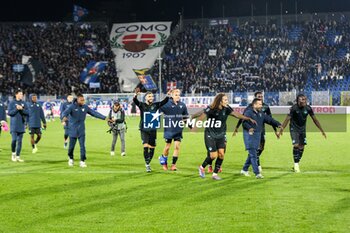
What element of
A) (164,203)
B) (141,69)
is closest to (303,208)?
(164,203)

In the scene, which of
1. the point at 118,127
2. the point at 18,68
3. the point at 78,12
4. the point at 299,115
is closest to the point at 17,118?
the point at 118,127

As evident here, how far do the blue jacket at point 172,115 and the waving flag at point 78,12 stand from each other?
59.7m

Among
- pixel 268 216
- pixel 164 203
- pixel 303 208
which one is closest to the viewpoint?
pixel 268 216

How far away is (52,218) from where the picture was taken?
967cm

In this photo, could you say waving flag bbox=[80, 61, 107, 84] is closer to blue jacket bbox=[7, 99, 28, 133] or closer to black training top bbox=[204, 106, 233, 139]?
blue jacket bbox=[7, 99, 28, 133]

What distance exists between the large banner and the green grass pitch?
51.5 m

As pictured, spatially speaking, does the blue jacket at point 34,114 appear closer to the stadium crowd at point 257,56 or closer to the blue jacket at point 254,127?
the blue jacket at point 254,127

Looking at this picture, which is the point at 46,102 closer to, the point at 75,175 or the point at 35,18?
the point at 35,18

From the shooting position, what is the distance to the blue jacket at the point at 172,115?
16.2m

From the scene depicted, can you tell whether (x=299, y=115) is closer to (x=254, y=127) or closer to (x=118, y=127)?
(x=254, y=127)

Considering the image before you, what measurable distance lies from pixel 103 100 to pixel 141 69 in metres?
15.4

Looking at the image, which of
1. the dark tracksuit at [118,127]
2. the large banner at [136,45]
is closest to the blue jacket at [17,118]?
the dark tracksuit at [118,127]

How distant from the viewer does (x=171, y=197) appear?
11.7 m

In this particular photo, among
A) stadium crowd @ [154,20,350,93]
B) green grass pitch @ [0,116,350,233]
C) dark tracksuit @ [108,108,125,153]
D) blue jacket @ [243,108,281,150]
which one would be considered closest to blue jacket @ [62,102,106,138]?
green grass pitch @ [0,116,350,233]
